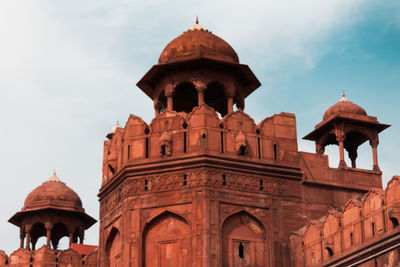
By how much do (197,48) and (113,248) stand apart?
6.30 metres

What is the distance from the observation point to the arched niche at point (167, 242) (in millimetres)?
21391

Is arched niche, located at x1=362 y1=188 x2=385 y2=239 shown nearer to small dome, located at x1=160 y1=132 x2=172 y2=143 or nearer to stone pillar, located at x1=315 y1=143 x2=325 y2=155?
small dome, located at x1=160 y1=132 x2=172 y2=143

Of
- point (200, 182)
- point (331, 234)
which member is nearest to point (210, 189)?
point (200, 182)

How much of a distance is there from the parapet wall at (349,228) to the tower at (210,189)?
82cm

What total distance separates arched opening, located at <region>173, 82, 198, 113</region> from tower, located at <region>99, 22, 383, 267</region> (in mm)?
3572

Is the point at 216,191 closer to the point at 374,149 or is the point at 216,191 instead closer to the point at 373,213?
the point at 373,213

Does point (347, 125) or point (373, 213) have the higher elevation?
point (347, 125)

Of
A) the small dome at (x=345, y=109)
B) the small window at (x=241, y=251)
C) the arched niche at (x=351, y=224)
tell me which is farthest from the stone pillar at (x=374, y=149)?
the arched niche at (x=351, y=224)

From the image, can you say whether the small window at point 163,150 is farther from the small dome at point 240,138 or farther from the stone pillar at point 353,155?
the stone pillar at point 353,155

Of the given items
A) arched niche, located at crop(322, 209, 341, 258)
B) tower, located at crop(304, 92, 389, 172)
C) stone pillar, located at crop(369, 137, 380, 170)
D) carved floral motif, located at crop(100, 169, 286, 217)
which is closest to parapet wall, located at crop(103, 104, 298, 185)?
carved floral motif, located at crop(100, 169, 286, 217)

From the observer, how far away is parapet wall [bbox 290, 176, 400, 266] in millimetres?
18109

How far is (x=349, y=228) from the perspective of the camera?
19.5m

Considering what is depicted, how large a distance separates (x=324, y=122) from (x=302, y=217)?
4.54 meters

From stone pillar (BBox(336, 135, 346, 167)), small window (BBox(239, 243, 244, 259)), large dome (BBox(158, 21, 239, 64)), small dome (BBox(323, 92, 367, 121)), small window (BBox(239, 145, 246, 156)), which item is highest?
large dome (BBox(158, 21, 239, 64))
